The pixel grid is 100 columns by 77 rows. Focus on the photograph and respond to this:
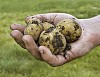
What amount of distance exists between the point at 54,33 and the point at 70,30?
0.29m

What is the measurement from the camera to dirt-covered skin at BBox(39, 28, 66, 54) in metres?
3.42

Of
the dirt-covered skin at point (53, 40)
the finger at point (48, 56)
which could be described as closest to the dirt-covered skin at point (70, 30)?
the dirt-covered skin at point (53, 40)

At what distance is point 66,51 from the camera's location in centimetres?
355

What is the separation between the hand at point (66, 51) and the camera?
3.28 metres

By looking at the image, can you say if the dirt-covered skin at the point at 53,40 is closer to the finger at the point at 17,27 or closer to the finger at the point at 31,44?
the finger at the point at 31,44

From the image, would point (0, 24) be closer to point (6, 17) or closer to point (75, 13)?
point (6, 17)

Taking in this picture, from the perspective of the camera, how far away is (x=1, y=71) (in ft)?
19.2

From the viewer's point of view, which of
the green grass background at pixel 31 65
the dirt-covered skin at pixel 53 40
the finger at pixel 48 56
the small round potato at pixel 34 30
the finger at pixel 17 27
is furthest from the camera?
the green grass background at pixel 31 65

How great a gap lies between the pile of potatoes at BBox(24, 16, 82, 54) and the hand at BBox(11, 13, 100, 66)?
0.08m

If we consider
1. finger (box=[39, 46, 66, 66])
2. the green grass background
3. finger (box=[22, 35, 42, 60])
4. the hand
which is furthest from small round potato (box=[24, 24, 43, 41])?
the green grass background

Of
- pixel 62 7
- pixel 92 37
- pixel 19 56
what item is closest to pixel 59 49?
pixel 92 37

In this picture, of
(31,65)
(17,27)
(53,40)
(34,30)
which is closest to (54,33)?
(53,40)

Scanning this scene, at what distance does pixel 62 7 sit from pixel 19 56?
8.73 metres

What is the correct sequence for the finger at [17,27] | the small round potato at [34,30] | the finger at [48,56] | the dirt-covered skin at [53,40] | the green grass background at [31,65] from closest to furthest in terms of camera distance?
the finger at [48,56] < the dirt-covered skin at [53,40] < the small round potato at [34,30] < the finger at [17,27] < the green grass background at [31,65]
